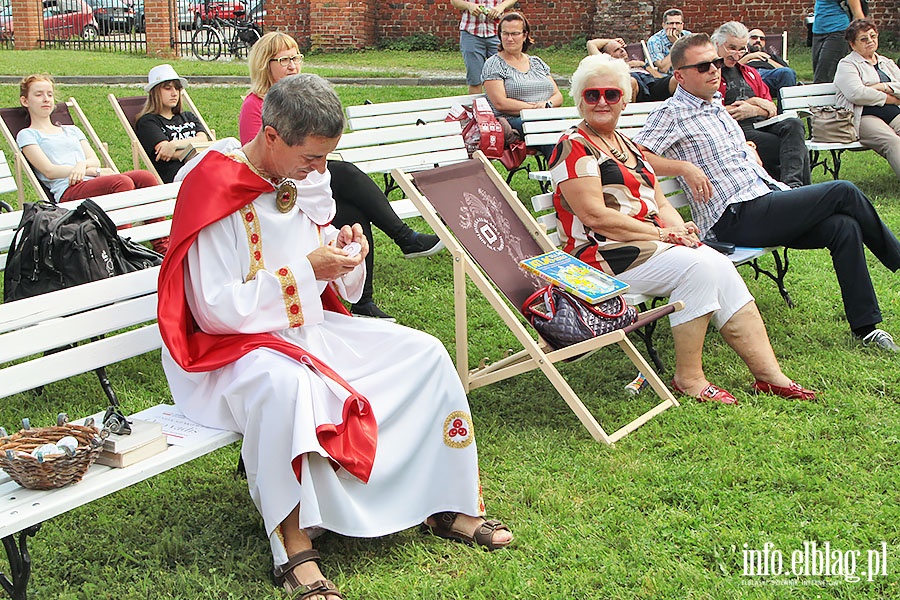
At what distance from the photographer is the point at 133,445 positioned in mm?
3053

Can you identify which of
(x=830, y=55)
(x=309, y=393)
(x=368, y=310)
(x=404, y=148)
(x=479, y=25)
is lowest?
(x=368, y=310)

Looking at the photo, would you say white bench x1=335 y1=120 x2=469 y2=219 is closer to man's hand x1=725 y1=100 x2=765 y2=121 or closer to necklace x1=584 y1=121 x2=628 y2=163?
man's hand x1=725 y1=100 x2=765 y2=121

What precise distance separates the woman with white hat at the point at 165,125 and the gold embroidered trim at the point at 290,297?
3.88m

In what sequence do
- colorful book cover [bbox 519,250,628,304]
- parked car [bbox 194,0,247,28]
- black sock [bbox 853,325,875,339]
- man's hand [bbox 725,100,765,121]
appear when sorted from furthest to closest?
parked car [bbox 194,0,247,28] < man's hand [bbox 725,100,765,121] < black sock [bbox 853,325,875,339] < colorful book cover [bbox 519,250,628,304]

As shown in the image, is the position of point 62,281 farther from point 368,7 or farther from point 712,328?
point 368,7

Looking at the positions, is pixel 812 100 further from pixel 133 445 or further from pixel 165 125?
pixel 133 445

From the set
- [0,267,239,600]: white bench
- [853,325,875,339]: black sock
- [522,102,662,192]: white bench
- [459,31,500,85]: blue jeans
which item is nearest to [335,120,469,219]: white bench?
[522,102,662,192]: white bench

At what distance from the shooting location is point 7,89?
12.4 meters

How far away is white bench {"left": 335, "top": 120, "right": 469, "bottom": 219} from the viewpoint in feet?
23.2

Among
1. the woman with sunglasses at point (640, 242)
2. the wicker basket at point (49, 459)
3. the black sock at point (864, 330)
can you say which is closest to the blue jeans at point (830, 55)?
the black sock at point (864, 330)

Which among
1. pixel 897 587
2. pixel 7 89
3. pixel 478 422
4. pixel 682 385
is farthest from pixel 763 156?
pixel 7 89

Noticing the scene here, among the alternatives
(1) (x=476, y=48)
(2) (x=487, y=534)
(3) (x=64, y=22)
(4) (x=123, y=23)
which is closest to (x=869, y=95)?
(1) (x=476, y=48)

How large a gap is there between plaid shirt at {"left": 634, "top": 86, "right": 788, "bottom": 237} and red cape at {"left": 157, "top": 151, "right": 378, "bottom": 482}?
2943mm

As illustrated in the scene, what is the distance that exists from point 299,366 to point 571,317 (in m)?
1.51
